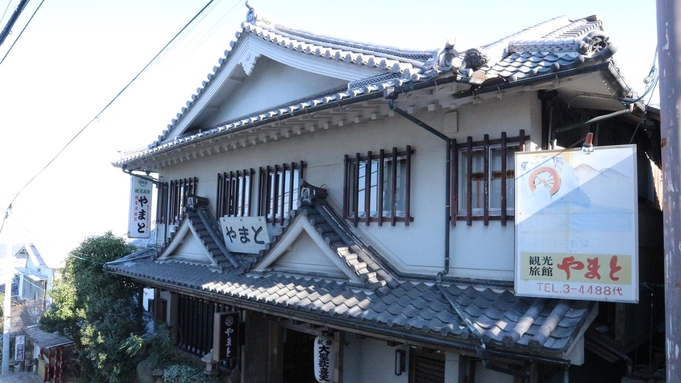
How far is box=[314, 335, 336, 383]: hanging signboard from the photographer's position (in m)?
9.21

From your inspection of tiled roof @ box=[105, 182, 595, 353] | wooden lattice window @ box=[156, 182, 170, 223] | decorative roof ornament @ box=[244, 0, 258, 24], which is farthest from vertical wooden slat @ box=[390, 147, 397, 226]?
wooden lattice window @ box=[156, 182, 170, 223]

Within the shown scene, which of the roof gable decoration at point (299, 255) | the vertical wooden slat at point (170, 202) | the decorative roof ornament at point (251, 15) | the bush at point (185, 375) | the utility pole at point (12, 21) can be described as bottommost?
the bush at point (185, 375)

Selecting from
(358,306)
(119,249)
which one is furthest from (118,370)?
(358,306)

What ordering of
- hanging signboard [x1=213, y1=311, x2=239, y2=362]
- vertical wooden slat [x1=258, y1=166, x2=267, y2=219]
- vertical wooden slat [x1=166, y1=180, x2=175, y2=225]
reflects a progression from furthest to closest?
vertical wooden slat [x1=166, y1=180, x2=175, y2=225] < vertical wooden slat [x1=258, y1=166, x2=267, y2=219] < hanging signboard [x1=213, y1=311, x2=239, y2=362]

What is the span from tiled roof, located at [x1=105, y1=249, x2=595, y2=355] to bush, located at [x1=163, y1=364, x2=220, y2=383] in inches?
105

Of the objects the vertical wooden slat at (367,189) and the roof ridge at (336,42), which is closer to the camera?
the roof ridge at (336,42)

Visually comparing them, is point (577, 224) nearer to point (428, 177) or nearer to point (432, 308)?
point (432, 308)

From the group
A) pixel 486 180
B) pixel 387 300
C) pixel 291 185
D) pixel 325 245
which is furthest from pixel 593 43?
pixel 291 185

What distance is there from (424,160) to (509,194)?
1718 mm

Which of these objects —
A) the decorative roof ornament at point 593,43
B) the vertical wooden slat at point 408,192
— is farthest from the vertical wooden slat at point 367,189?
the decorative roof ornament at point 593,43

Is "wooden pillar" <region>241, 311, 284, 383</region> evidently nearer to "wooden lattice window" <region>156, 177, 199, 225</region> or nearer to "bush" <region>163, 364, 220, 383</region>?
"bush" <region>163, 364, 220, 383</region>

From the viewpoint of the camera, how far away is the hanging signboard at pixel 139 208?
54.9ft

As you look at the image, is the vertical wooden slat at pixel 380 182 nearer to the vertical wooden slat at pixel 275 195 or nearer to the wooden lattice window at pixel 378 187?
the wooden lattice window at pixel 378 187

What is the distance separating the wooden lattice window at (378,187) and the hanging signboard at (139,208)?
988cm
